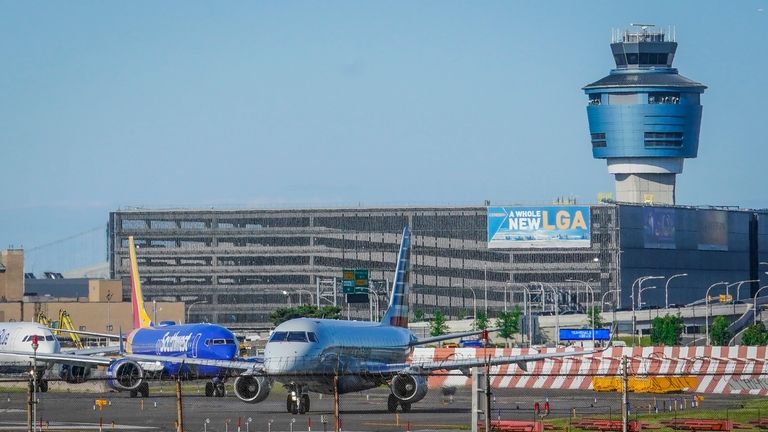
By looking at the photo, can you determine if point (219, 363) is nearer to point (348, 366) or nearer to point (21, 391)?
point (348, 366)

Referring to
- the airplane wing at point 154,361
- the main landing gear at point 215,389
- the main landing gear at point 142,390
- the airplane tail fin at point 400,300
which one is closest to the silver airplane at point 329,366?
the airplane wing at point 154,361

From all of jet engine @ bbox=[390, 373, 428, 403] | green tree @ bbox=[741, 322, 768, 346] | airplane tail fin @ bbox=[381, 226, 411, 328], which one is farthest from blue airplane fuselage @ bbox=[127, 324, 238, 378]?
green tree @ bbox=[741, 322, 768, 346]

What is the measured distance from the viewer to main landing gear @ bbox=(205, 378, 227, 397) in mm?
89062

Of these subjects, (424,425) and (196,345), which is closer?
(424,425)

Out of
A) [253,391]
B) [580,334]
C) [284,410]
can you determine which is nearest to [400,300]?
[284,410]

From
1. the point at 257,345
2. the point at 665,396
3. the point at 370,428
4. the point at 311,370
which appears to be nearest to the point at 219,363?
the point at 311,370

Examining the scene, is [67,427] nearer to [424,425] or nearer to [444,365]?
[424,425]

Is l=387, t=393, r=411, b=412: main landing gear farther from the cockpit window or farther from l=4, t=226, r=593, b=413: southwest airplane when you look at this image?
the cockpit window

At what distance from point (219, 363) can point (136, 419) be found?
547cm

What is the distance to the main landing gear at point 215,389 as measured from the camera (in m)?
89.1

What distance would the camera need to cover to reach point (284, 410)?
77000mm

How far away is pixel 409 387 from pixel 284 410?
22.9 feet

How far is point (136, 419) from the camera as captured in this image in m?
71.4

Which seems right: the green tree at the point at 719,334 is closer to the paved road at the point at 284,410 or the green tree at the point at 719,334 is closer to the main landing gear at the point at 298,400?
the paved road at the point at 284,410
